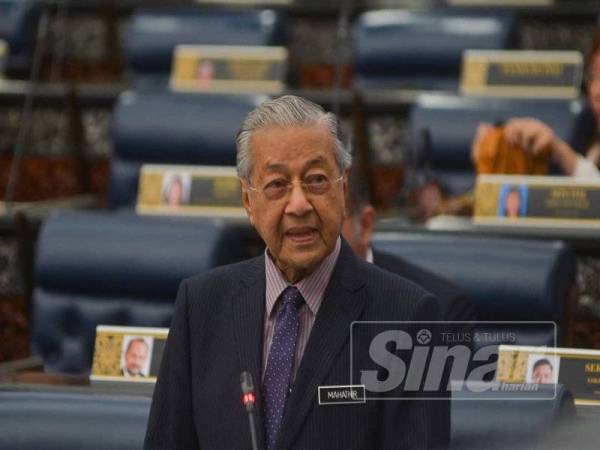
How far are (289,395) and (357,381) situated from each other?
0.25 ft

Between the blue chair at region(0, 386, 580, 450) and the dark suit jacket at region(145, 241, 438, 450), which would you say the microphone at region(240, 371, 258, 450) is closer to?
the dark suit jacket at region(145, 241, 438, 450)

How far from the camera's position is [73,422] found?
1.83 m

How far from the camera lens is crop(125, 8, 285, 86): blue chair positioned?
415 centimetres

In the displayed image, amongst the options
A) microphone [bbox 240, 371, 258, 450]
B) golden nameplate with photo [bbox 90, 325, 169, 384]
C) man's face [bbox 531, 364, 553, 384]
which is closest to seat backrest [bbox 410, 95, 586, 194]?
golden nameplate with photo [bbox 90, 325, 169, 384]

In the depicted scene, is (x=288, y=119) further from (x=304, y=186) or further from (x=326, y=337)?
(x=326, y=337)

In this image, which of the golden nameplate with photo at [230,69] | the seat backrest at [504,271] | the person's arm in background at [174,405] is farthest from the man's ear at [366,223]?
the golden nameplate with photo at [230,69]

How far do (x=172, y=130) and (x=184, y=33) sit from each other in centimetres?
78

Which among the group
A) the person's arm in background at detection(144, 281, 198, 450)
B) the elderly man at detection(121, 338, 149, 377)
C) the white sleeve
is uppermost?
the white sleeve

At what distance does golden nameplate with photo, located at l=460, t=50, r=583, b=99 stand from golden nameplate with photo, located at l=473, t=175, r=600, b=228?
84 centimetres

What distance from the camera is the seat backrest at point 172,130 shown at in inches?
137

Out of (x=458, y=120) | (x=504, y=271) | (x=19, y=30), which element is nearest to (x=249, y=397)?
(x=504, y=271)

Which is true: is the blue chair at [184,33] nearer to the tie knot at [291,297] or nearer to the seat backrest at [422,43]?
the seat backrest at [422,43]

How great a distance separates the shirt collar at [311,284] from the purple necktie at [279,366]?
0.01m

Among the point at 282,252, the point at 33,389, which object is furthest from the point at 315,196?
the point at 33,389
